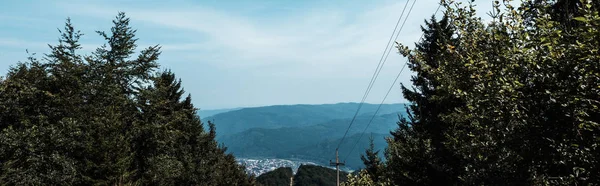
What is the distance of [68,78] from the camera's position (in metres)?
25.7

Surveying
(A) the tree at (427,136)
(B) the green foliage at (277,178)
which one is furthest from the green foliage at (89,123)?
(B) the green foliage at (277,178)

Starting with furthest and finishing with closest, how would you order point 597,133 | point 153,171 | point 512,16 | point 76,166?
point 153,171 → point 76,166 → point 512,16 → point 597,133

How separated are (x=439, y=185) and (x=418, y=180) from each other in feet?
2.98

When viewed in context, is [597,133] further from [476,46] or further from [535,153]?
[476,46]

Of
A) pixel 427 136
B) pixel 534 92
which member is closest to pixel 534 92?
pixel 534 92

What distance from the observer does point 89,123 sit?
23.2 metres

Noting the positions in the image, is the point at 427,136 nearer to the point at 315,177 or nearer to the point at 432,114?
the point at 432,114

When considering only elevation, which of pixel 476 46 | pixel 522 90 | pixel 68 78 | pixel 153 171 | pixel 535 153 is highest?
pixel 68 78

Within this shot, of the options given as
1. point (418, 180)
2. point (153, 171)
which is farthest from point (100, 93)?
point (418, 180)

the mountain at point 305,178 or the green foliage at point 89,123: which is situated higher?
the green foliage at point 89,123

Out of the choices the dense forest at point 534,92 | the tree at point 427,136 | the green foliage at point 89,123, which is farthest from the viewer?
the green foliage at point 89,123

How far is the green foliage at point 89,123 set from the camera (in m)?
20.3

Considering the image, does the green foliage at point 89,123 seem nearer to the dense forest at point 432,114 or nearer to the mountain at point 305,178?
the dense forest at point 432,114

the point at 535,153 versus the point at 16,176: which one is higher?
the point at 535,153
